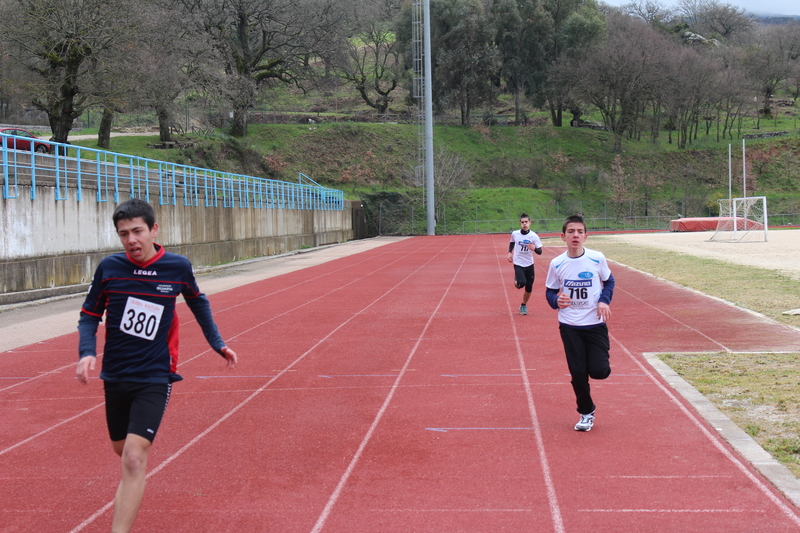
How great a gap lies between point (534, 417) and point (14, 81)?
30.0 metres

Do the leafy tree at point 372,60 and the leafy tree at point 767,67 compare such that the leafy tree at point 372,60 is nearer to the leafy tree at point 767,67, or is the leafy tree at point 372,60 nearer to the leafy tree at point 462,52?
the leafy tree at point 462,52

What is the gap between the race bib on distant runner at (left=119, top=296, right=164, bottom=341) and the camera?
3891 mm

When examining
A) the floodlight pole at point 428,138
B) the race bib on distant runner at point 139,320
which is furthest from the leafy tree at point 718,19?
the race bib on distant runner at point 139,320

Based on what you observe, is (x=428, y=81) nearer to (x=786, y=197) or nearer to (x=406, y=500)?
(x=786, y=197)

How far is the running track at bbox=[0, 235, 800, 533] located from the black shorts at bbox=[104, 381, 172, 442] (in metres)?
0.74

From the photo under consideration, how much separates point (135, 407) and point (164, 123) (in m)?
43.6

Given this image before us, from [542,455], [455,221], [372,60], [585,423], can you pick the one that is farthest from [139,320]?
[372,60]

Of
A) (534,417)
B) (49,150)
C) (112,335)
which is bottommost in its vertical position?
(534,417)

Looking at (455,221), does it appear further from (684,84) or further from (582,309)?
(582,309)

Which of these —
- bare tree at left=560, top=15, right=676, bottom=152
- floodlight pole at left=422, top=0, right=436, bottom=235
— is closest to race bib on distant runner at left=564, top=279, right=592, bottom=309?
floodlight pole at left=422, top=0, right=436, bottom=235

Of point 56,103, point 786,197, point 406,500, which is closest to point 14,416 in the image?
point 406,500

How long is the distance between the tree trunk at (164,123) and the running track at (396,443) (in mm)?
31304

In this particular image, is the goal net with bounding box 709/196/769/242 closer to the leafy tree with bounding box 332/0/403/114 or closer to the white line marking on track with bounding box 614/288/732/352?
the white line marking on track with bounding box 614/288/732/352

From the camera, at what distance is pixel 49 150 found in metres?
26.3
